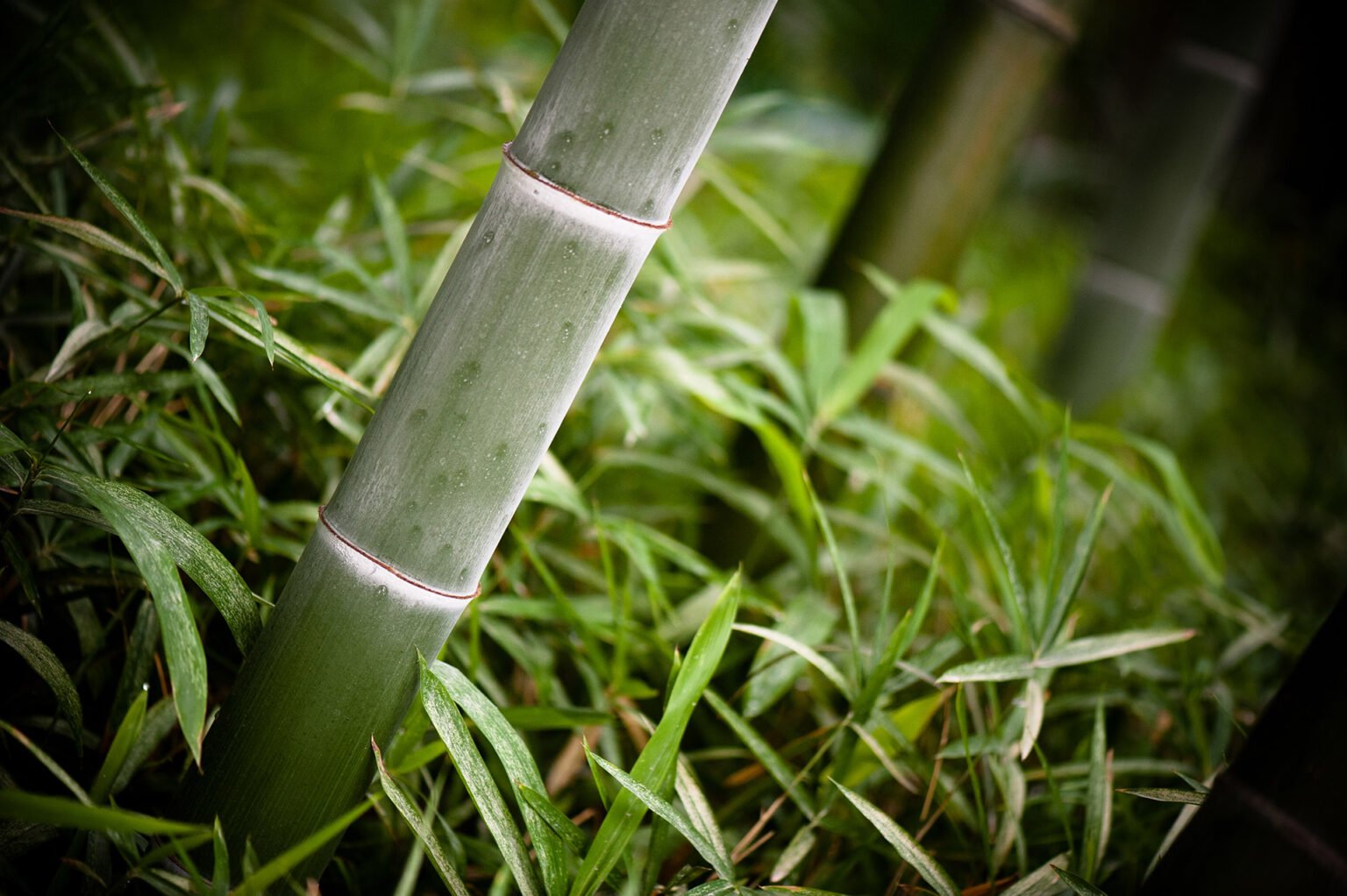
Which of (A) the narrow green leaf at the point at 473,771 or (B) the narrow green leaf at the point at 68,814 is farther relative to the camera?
(A) the narrow green leaf at the point at 473,771

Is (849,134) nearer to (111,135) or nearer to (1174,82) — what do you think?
(1174,82)

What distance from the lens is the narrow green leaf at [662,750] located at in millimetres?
568

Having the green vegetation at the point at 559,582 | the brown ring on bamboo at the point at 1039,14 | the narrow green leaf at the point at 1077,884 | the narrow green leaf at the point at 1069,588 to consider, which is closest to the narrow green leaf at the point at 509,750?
the green vegetation at the point at 559,582

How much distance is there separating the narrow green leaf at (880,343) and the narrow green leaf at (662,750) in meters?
0.42

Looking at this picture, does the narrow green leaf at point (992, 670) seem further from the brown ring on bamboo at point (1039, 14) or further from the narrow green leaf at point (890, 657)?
the brown ring on bamboo at point (1039, 14)

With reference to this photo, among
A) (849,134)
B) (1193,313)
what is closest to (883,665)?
(849,134)

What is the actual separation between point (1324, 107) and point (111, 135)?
332cm

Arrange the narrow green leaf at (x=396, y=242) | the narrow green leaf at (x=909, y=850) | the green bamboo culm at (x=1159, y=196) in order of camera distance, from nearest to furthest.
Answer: the narrow green leaf at (x=909, y=850), the narrow green leaf at (x=396, y=242), the green bamboo culm at (x=1159, y=196)

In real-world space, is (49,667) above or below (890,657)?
below

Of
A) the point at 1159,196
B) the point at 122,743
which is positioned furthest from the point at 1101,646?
the point at 1159,196

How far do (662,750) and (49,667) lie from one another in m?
0.41

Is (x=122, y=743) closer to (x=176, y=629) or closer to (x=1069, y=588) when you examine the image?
(x=176, y=629)

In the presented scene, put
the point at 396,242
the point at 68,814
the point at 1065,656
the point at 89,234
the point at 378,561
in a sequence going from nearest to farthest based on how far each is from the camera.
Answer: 1. the point at 68,814
2. the point at 378,561
3. the point at 89,234
4. the point at 1065,656
5. the point at 396,242

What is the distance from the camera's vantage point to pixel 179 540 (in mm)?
542
